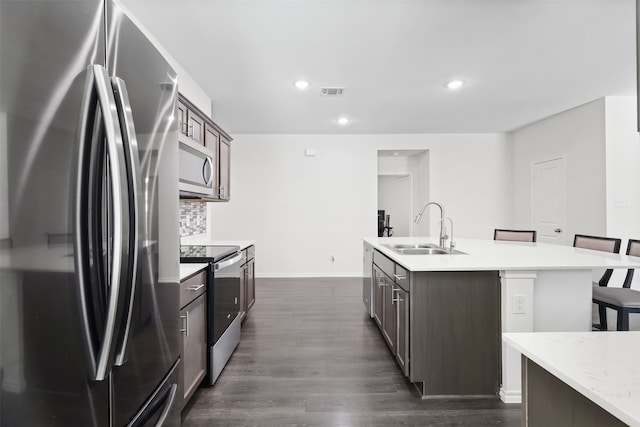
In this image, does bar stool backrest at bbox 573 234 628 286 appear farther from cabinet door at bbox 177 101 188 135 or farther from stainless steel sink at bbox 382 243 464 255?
cabinet door at bbox 177 101 188 135

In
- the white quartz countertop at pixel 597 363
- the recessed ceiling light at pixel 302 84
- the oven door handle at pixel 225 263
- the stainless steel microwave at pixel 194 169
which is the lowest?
the oven door handle at pixel 225 263

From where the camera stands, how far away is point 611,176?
400 cm

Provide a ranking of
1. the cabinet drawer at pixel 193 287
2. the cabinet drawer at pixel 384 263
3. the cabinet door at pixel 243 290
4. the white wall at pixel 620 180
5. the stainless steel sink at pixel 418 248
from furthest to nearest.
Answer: the white wall at pixel 620 180 < the cabinet door at pixel 243 290 < the stainless steel sink at pixel 418 248 < the cabinet drawer at pixel 384 263 < the cabinet drawer at pixel 193 287

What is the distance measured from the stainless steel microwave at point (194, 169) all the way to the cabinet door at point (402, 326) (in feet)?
5.66

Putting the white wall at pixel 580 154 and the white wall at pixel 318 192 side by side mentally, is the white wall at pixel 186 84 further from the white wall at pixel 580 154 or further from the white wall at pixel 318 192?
the white wall at pixel 580 154

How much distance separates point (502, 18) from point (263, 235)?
15.3 feet

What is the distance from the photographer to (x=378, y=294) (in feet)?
9.87

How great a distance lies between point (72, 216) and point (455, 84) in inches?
151

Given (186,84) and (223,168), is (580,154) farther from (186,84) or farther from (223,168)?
(186,84)

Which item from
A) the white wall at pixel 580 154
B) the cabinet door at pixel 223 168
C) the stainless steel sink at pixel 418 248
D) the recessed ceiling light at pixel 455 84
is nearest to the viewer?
the stainless steel sink at pixel 418 248

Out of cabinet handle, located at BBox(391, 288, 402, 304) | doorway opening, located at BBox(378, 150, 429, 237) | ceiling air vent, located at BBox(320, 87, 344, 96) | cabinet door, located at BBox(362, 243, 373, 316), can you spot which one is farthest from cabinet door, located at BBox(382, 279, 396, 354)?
doorway opening, located at BBox(378, 150, 429, 237)

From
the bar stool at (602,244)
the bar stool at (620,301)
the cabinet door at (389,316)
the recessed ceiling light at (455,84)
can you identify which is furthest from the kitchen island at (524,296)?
the recessed ceiling light at (455,84)

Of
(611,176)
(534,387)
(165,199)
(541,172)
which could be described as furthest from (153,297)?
(541,172)

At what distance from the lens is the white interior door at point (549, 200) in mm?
4758
